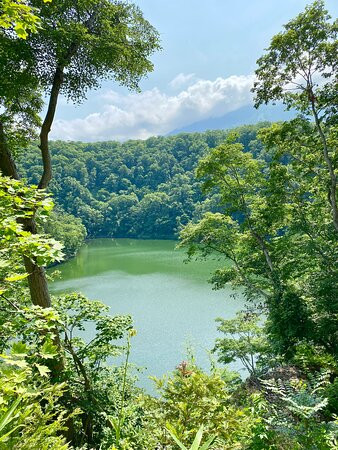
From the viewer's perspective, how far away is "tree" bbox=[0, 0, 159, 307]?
3.62 m

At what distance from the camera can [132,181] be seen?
7544 centimetres

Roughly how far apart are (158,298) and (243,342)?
11.7 meters

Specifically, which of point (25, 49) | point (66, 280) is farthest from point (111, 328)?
point (66, 280)

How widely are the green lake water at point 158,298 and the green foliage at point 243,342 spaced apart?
1053mm

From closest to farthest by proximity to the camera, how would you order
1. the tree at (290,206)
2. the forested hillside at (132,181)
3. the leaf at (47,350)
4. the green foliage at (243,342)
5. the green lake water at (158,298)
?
the leaf at (47,350) < the tree at (290,206) < the green foliage at (243,342) < the green lake water at (158,298) < the forested hillside at (132,181)

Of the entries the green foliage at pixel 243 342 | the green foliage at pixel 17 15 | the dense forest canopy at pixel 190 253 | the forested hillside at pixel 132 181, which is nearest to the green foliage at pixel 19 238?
the dense forest canopy at pixel 190 253

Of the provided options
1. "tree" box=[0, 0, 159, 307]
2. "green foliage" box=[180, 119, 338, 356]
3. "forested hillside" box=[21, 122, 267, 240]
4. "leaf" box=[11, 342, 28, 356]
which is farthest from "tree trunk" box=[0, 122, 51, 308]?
"forested hillside" box=[21, 122, 267, 240]

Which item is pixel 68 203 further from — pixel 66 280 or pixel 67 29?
pixel 67 29

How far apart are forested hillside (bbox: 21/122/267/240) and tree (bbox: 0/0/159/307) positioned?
41.2 m

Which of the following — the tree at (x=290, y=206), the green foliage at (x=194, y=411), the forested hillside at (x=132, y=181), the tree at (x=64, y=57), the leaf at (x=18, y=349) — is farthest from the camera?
the forested hillside at (x=132, y=181)

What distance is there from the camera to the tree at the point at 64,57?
3619 millimetres

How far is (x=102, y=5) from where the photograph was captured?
13.3 feet

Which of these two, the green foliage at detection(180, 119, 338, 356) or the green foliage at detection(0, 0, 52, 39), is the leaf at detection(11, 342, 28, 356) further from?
the green foliage at detection(180, 119, 338, 356)

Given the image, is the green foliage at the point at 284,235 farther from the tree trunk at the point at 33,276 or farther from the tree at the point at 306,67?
the tree trunk at the point at 33,276
